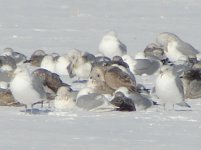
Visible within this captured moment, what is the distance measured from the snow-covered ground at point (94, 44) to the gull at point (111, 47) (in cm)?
77

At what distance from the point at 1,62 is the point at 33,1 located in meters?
12.1

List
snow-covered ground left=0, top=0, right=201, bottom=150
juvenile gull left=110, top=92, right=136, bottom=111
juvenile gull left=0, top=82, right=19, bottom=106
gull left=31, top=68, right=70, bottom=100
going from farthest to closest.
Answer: gull left=31, top=68, right=70, bottom=100 → juvenile gull left=0, top=82, right=19, bottom=106 → juvenile gull left=110, top=92, right=136, bottom=111 → snow-covered ground left=0, top=0, right=201, bottom=150

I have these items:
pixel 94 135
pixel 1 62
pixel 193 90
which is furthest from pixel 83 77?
pixel 94 135

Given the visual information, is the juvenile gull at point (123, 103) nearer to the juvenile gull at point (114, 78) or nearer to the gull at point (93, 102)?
the gull at point (93, 102)

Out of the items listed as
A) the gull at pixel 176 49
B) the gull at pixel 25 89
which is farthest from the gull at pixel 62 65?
the gull at pixel 25 89

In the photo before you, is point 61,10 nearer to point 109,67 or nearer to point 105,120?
point 109,67

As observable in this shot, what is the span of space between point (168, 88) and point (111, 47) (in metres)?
6.91

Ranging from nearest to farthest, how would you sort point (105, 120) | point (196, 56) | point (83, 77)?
point (105, 120) < point (83, 77) < point (196, 56)

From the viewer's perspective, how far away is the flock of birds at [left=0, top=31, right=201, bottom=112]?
35.4ft

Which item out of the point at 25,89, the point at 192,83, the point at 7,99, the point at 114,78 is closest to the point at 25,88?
the point at 25,89

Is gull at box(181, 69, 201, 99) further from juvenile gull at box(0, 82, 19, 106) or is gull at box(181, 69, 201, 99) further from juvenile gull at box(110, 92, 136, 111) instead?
juvenile gull at box(0, 82, 19, 106)

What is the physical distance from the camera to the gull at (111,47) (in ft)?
59.2

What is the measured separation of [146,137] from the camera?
8.83 meters

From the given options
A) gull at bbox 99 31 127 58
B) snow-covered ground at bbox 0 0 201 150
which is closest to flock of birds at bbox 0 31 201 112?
gull at bbox 99 31 127 58
